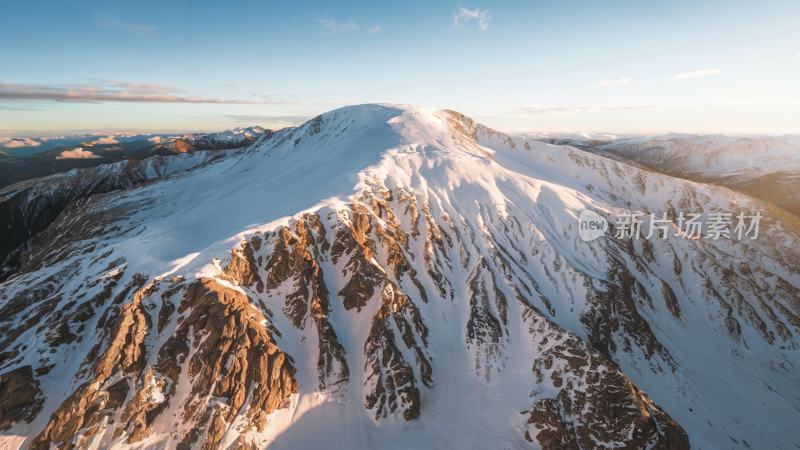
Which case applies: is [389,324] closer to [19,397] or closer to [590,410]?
[590,410]

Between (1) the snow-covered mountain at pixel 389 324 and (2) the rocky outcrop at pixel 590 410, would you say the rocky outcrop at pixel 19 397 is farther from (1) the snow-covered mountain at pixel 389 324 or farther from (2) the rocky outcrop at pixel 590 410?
(2) the rocky outcrop at pixel 590 410

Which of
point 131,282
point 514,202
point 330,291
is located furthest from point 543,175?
point 131,282

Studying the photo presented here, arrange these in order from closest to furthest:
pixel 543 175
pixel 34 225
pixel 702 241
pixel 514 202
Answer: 1. pixel 514 202
2. pixel 702 241
3. pixel 543 175
4. pixel 34 225

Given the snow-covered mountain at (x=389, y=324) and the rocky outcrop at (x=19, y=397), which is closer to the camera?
the rocky outcrop at (x=19, y=397)

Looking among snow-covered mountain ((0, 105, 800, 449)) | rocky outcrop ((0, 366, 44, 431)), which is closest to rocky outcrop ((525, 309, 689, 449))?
snow-covered mountain ((0, 105, 800, 449))

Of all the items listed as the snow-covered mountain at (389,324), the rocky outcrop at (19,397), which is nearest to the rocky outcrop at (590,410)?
the snow-covered mountain at (389,324)

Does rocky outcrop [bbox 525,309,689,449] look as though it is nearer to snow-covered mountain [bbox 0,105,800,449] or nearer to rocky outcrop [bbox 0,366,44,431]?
snow-covered mountain [bbox 0,105,800,449]

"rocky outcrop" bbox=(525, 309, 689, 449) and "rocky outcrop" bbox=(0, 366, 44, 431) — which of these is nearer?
"rocky outcrop" bbox=(0, 366, 44, 431)

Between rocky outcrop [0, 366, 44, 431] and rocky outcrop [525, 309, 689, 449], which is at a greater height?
rocky outcrop [0, 366, 44, 431]

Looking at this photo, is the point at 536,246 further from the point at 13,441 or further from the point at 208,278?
the point at 13,441
